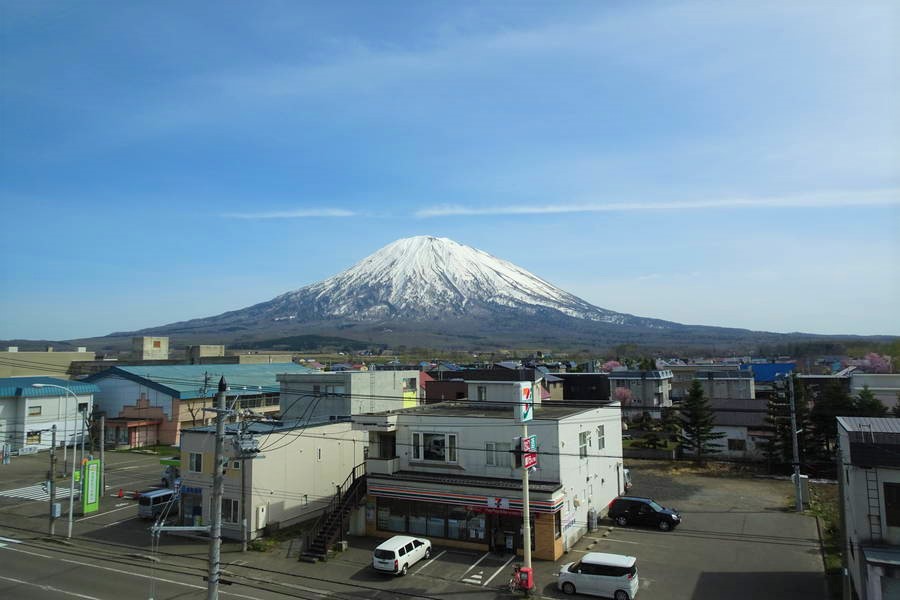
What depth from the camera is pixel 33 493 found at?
3203cm

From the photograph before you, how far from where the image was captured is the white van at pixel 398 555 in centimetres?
1959

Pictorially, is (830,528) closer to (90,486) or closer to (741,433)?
(741,433)

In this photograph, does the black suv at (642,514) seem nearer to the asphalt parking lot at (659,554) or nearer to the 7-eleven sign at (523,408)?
the asphalt parking lot at (659,554)

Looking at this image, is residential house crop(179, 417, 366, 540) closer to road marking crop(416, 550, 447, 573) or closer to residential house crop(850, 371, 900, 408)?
road marking crop(416, 550, 447, 573)

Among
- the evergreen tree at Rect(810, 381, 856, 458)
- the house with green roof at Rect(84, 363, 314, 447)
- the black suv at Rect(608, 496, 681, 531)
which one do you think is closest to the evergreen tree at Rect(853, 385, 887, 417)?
the evergreen tree at Rect(810, 381, 856, 458)

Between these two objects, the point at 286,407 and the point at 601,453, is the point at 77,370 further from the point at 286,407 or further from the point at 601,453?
the point at 601,453

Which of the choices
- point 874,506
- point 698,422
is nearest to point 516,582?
point 874,506

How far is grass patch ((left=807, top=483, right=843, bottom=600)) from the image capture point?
1873 centimetres

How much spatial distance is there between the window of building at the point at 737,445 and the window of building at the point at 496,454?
2721cm

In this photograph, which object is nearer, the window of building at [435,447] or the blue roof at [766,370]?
the window of building at [435,447]

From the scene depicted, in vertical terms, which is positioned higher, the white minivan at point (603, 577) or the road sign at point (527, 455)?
the road sign at point (527, 455)

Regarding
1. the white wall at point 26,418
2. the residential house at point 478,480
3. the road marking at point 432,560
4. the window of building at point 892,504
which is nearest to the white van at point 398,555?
the road marking at point 432,560

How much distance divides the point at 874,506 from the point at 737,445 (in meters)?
29.8

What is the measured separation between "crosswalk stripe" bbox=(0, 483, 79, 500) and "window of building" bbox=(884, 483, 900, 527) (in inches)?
1384
